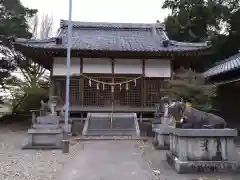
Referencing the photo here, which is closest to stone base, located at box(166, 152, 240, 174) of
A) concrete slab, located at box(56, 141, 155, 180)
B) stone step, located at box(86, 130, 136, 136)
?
concrete slab, located at box(56, 141, 155, 180)

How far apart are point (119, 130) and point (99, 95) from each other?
4.01m

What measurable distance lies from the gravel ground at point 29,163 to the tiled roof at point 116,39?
27.7 ft

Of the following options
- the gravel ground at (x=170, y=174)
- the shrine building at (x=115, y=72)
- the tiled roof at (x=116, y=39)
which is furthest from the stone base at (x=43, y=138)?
the tiled roof at (x=116, y=39)

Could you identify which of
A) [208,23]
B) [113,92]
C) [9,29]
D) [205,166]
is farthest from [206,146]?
[208,23]

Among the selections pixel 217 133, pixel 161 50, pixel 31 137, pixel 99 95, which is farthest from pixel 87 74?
pixel 217 133

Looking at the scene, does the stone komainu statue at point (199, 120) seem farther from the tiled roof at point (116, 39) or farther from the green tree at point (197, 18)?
the green tree at point (197, 18)

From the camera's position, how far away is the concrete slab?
687 cm

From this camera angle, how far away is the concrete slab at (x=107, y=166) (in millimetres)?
6871

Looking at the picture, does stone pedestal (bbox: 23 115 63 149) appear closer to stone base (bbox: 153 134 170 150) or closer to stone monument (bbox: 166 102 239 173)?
stone base (bbox: 153 134 170 150)

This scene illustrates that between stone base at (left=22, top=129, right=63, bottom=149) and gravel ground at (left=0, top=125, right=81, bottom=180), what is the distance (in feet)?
1.70

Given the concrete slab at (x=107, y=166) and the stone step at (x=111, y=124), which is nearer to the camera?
the concrete slab at (x=107, y=166)

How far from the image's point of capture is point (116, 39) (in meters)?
21.8

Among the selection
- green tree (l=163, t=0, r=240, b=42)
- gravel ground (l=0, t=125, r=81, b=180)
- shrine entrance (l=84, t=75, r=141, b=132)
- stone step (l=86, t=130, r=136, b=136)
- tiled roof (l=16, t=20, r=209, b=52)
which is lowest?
gravel ground (l=0, t=125, r=81, b=180)

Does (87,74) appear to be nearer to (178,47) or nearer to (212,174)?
(178,47)
